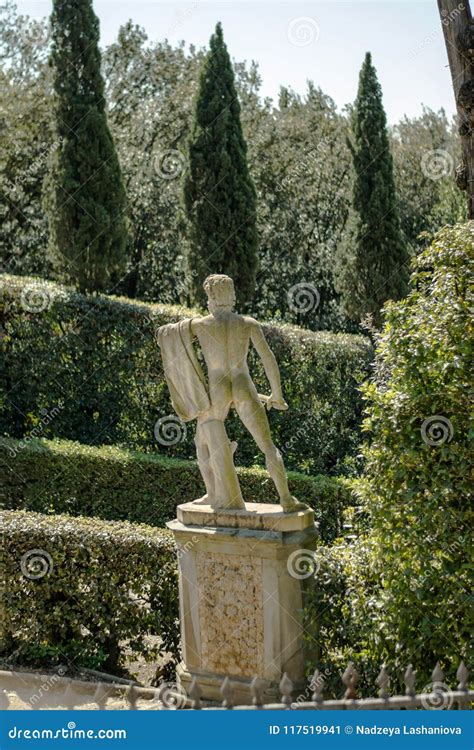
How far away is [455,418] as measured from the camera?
665 centimetres

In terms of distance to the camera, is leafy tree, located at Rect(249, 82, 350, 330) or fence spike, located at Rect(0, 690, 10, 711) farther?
leafy tree, located at Rect(249, 82, 350, 330)

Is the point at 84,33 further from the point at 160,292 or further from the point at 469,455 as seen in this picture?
the point at 469,455

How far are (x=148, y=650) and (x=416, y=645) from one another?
3.26m

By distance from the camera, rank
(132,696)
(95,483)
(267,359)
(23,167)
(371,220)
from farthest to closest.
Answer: (23,167) < (371,220) < (95,483) < (267,359) < (132,696)

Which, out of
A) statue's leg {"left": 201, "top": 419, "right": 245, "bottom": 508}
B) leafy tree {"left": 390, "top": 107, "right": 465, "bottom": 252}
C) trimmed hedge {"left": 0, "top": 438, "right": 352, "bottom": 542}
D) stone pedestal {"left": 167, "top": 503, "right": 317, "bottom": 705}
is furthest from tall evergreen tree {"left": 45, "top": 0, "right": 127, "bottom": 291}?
leafy tree {"left": 390, "top": 107, "right": 465, "bottom": 252}

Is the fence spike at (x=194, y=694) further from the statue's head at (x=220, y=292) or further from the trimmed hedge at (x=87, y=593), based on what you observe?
the trimmed hedge at (x=87, y=593)

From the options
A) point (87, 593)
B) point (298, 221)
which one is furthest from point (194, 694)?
point (298, 221)

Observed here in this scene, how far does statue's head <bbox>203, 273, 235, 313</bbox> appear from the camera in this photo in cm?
771

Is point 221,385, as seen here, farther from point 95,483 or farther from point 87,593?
point 95,483

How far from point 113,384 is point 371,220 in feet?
26.9

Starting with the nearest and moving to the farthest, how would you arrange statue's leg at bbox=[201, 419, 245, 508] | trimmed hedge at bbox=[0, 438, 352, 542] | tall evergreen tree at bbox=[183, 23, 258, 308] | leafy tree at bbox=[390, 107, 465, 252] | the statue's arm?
1. the statue's arm
2. statue's leg at bbox=[201, 419, 245, 508]
3. trimmed hedge at bbox=[0, 438, 352, 542]
4. tall evergreen tree at bbox=[183, 23, 258, 308]
5. leafy tree at bbox=[390, 107, 465, 252]

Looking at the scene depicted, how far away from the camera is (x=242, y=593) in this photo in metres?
7.70

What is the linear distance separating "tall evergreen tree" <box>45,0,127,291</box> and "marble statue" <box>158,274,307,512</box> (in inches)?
335

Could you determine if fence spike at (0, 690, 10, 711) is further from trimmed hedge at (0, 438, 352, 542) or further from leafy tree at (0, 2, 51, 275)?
leafy tree at (0, 2, 51, 275)
